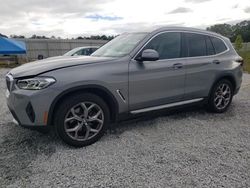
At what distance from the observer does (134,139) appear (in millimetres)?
3992

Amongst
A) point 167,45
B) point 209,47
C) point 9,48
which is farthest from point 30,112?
point 9,48

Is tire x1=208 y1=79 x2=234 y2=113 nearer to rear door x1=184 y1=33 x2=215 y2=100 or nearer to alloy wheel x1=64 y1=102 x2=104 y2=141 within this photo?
rear door x1=184 y1=33 x2=215 y2=100

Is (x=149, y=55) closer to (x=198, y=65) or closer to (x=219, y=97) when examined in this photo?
(x=198, y=65)

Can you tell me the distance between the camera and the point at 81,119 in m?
3.68

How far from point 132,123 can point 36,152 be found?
71.9 inches

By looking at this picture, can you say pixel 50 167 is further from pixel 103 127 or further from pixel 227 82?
pixel 227 82

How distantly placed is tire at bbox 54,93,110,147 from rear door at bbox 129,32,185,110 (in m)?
0.55

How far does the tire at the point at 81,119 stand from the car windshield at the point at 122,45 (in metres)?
0.93

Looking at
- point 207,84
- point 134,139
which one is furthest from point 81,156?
point 207,84

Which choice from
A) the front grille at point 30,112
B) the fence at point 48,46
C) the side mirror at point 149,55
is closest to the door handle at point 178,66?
the side mirror at point 149,55

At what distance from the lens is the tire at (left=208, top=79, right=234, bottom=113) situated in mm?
5223

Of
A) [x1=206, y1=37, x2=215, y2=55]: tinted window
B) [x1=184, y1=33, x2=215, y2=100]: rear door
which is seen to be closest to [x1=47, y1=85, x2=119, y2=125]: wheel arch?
[x1=184, y1=33, x2=215, y2=100]: rear door

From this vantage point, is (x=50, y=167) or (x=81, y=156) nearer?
(x=50, y=167)

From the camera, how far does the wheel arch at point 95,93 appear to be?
11.3ft
